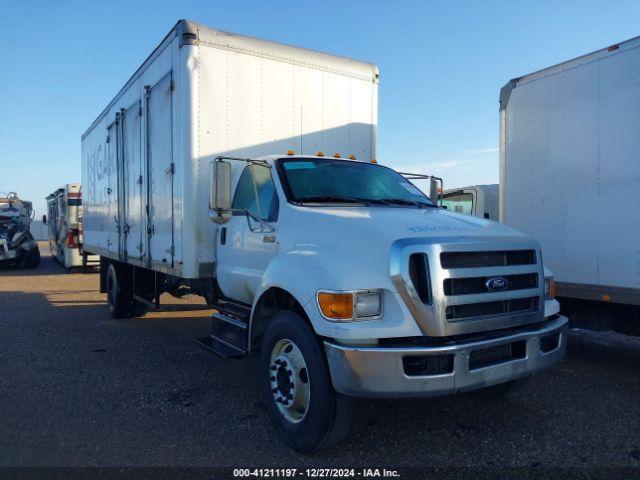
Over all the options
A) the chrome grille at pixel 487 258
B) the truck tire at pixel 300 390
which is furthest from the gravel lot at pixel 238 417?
the chrome grille at pixel 487 258

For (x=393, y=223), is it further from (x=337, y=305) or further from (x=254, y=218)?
(x=254, y=218)

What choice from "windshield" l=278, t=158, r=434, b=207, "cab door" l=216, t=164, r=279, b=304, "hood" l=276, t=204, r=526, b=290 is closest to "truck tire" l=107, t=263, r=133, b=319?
"cab door" l=216, t=164, r=279, b=304

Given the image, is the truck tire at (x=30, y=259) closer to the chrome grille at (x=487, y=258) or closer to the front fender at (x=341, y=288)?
the front fender at (x=341, y=288)

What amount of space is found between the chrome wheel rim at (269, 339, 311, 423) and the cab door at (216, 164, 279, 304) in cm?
83

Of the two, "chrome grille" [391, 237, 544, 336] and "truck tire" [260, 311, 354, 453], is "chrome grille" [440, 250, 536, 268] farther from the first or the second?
"truck tire" [260, 311, 354, 453]

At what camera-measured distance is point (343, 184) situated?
4617 millimetres

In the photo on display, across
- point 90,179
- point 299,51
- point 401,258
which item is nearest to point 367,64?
point 299,51

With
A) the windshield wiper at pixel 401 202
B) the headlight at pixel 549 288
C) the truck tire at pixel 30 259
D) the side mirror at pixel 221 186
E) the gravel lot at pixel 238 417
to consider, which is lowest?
the gravel lot at pixel 238 417

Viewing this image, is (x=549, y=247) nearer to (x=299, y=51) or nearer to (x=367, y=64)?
(x=367, y=64)

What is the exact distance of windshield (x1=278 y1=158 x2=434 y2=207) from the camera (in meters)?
4.36

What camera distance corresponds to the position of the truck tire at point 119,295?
8695 mm

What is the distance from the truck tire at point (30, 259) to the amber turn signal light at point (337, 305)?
1970 centimetres

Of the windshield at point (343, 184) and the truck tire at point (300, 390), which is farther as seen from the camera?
the windshield at point (343, 184)

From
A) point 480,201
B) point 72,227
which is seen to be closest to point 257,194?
point 480,201
